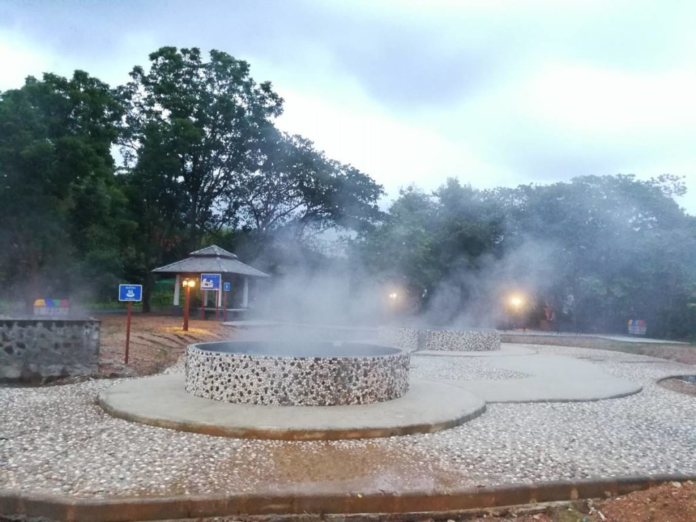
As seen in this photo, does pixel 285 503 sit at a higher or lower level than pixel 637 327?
lower

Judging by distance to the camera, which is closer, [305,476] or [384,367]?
[305,476]

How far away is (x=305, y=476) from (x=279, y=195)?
24.3 meters

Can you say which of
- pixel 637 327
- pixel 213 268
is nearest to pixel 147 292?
pixel 213 268

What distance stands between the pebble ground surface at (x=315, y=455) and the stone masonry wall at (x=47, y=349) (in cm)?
108

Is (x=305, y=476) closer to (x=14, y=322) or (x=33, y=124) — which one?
(x=14, y=322)

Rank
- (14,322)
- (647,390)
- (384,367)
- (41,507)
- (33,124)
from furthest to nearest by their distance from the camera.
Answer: (33,124) → (647,390) → (14,322) → (384,367) → (41,507)

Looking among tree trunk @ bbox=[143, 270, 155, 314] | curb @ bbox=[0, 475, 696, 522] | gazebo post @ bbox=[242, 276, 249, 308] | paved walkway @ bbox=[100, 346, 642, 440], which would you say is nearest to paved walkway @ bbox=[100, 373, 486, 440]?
paved walkway @ bbox=[100, 346, 642, 440]

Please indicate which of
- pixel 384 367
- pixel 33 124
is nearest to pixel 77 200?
pixel 33 124

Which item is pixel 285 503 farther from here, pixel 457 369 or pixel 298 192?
pixel 298 192

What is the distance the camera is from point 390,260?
21.3 meters

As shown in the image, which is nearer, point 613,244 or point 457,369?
point 457,369

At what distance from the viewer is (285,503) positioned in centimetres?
311

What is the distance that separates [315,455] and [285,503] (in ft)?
2.59

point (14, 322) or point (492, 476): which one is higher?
point (14, 322)
